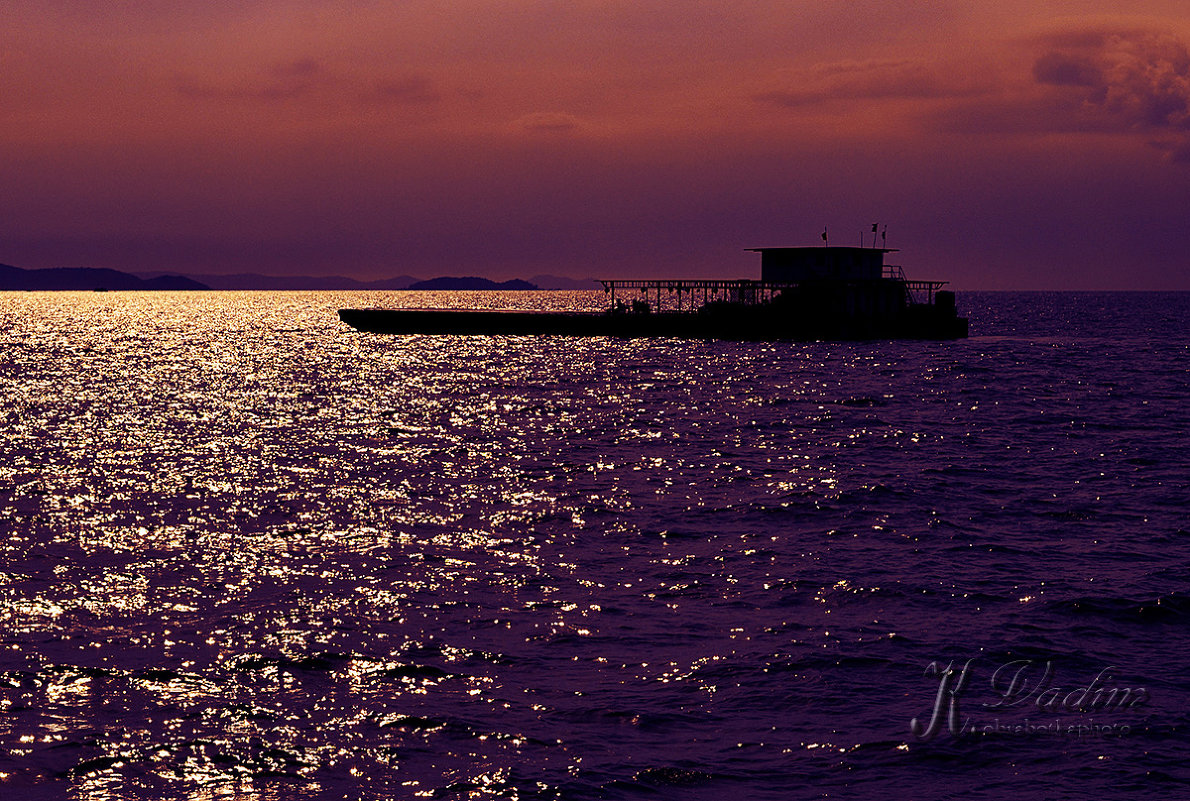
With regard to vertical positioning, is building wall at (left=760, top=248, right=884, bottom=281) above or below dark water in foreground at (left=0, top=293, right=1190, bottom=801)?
above

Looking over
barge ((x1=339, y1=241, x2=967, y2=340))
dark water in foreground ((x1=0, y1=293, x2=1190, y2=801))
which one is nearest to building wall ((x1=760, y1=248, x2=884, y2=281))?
barge ((x1=339, y1=241, x2=967, y2=340))

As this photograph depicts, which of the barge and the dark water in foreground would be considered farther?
the barge

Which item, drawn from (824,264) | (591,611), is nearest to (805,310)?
(824,264)

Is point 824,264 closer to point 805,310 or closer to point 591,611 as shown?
point 805,310

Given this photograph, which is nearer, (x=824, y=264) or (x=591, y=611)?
(x=591, y=611)

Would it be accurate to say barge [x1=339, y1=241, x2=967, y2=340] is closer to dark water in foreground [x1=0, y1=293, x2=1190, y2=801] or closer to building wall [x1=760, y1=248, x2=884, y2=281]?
building wall [x1=760, y1=248, x2=884, y2=281]

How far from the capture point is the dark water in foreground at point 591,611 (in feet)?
48.8

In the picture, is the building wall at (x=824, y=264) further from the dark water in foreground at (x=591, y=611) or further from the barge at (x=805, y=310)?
the dark water in foreground at (x=591, y=611)

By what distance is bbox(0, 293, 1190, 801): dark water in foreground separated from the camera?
14.9m

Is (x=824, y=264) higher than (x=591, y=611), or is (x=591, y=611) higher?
(x=824, y=264)

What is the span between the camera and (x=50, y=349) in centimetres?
14075

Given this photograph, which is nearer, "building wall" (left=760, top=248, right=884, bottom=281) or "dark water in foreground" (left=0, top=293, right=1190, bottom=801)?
"dark water in foreground" (left=0, top=293, right=1190, bottom=801)

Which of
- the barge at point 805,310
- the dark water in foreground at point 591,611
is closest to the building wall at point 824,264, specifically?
the barge at point 805,310

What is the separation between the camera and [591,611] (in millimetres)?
21938
